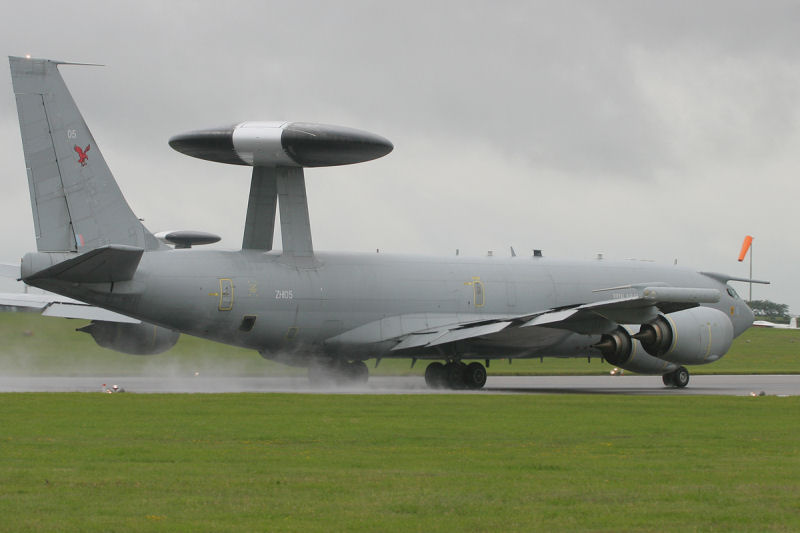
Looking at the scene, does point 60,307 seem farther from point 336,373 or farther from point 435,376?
point 435,376

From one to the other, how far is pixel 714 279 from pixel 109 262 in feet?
68.0

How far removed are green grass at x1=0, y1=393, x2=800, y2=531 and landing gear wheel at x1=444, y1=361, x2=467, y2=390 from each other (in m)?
9.10

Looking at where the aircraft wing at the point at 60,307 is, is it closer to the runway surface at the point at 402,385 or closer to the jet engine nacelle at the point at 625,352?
the runway surface at the point at 402,385

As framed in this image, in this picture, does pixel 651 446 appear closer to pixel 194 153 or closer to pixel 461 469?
pixel 461 469

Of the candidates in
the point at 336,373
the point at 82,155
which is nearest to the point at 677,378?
the point at 336,373

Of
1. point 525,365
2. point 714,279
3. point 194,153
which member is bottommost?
point 525,365

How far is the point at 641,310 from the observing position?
26.4 m

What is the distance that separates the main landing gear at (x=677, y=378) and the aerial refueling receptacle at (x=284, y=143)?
37.6 ft

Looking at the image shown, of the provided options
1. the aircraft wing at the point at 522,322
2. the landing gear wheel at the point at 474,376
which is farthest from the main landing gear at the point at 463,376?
the aircraft wing at the point at 522,322

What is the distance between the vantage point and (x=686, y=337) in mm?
27328

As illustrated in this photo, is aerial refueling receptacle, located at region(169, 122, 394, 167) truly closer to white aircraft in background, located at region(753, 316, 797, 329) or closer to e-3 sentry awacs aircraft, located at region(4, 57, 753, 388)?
e-3 sentry awacs aircraft, located at region(4, 57, 753, 388)

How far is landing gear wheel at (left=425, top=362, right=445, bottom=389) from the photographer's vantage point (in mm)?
28844

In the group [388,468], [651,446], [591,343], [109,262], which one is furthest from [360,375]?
[388,468]

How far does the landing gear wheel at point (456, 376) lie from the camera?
28312mm
